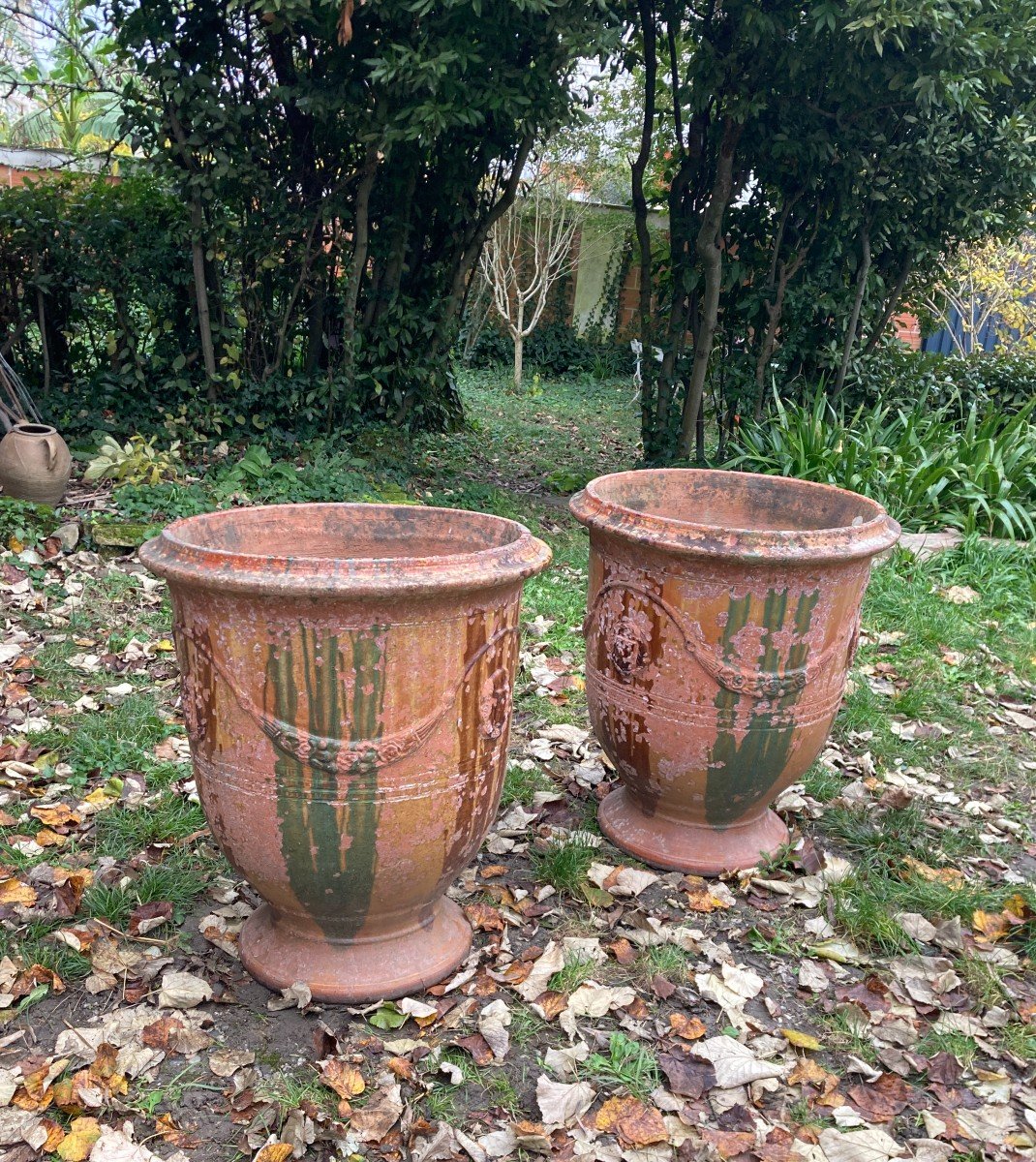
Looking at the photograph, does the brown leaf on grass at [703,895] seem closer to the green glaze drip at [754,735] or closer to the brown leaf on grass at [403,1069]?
the green glaze drip at [754,735]

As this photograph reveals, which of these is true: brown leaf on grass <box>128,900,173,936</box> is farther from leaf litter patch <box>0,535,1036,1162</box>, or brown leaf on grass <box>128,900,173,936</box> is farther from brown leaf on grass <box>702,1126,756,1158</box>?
brown leaf on grass <box>702,1126,756,1158</box>

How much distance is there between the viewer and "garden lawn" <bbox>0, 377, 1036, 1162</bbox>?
6.20 ft

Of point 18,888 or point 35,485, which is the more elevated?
point 35,485

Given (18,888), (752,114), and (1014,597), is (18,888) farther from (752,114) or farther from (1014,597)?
(752,114)

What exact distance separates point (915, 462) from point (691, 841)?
455 centimetres

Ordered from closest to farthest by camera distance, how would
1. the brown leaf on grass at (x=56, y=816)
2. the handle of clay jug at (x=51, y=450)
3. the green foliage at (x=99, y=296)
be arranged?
the brown leaf on grass at (x=56, y=816) < the handle of clay jug at (x=51, y=450) < the green foliage at (x=99, y=296)

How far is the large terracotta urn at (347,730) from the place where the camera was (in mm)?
1857

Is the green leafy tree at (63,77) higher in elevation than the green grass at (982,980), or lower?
higher

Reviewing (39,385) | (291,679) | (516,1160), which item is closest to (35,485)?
(39,385)

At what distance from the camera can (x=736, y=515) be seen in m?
3.25

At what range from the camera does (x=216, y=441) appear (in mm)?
6371

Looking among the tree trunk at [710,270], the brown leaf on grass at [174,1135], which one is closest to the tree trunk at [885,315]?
the tree trunk at [710,270]

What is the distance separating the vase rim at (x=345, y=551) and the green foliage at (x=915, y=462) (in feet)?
14.0

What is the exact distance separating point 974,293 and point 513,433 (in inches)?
283
